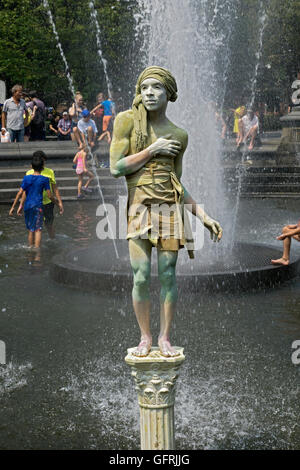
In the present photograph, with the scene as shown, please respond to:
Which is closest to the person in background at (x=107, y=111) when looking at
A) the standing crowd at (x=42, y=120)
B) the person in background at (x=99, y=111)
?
the standing crowd at (x=42, y=120)

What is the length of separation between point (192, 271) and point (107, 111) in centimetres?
1393

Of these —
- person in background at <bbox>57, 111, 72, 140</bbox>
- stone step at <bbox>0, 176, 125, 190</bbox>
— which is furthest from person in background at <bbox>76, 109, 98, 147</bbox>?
person in background at <bbox>57, 111, 72, 140</bbox>

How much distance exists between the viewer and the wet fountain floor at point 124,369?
514 cm

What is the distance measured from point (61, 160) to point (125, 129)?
16046 mm

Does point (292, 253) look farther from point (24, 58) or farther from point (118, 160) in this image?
point (24, 58)

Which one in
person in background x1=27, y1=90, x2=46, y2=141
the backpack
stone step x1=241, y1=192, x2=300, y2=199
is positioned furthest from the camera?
the backpack

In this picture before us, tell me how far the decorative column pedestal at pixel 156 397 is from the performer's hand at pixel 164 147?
116 centimetres

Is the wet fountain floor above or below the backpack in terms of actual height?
below

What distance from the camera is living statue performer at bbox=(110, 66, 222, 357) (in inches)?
183

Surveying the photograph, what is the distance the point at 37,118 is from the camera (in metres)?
23.0

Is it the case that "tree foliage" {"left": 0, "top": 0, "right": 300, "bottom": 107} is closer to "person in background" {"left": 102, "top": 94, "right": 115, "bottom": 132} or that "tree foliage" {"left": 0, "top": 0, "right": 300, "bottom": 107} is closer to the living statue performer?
"person in background" {"left": 102, "top": 94, "right": 115, "bottom": 132}

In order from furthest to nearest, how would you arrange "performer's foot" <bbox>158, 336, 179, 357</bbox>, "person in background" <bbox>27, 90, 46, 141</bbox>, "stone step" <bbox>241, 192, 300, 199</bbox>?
"person in background" <bbox>27, 90, 46, 141</bbox> < "stone step" <bbox>241, 192, 300, 199</bbox> < "performer's foot" <bbox>158, 336, 179, 357</bbox>

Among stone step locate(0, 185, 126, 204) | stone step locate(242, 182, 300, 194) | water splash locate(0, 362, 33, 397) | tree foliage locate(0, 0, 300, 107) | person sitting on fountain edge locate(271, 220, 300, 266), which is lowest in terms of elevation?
water splash locate(0, 362, 33, 397)

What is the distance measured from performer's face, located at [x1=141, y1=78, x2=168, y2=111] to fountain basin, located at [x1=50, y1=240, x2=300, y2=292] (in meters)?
4.08
